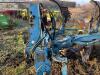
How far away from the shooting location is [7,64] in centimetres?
832

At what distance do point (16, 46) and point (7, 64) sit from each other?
130 centimetres

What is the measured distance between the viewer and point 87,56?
8.77 metres

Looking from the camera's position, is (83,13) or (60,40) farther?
(83,13)

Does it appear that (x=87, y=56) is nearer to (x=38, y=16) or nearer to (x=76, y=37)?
(x=76, y=37)

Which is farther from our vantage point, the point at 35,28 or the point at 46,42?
the point at 46,42

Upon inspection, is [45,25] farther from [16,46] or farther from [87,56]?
[16,46]

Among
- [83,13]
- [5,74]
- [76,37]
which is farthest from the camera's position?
[83,13]

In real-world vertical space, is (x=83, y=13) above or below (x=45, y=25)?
below

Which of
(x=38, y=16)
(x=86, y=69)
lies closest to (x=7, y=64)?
(x=86, y=69)

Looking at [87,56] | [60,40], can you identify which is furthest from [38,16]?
[87,56]

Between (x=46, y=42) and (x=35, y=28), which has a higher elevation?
(x=35, y=28)

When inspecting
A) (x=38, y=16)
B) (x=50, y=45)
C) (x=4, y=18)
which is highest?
(x=38, y=16)

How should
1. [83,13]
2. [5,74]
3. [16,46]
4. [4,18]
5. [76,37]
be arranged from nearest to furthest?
[76,37]
[5,74]
[16,46]
[4,18]
[83,13]

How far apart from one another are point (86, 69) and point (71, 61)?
1.47 ft
